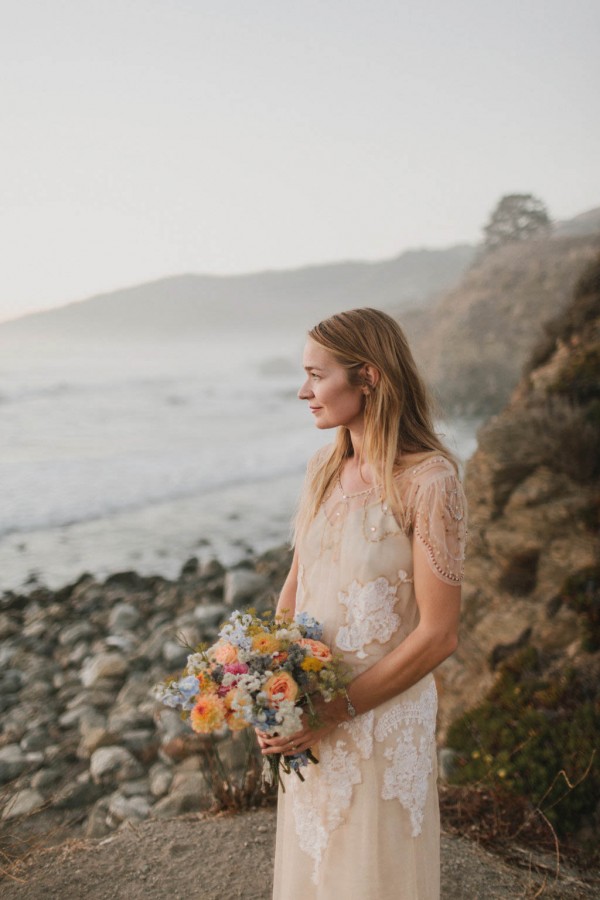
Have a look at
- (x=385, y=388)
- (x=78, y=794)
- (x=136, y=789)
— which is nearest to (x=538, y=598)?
(x=136, y=789)

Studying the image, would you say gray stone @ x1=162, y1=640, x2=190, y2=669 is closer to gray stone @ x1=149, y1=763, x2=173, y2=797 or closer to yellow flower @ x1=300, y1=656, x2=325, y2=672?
gray stone @ x1=149, y1=763, x2=173, y2=797

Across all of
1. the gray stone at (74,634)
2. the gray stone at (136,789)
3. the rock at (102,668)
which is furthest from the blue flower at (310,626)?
the gray stone at (74,634)

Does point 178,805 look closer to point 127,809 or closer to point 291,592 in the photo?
point 127,809

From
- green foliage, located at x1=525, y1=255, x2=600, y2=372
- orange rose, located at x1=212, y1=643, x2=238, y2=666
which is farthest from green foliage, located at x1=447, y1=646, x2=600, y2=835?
green foliage, located at x1=525, y1=255, x2=600, y2=372

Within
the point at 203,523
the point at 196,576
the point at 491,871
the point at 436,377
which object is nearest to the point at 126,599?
the point at 196,576

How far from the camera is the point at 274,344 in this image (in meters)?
63.6

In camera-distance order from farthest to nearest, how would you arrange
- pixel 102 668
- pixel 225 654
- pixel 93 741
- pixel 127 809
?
pixel 102 668, pixel 93 741, pixel 127 809, pixel 225 654

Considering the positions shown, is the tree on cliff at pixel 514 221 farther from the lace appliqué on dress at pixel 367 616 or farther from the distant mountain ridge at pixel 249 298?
the lace appliqué on dress at pixel 367 616

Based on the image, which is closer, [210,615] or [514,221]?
[210,615]

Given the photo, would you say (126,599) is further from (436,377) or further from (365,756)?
(436,377)

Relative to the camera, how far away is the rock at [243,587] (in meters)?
10.1

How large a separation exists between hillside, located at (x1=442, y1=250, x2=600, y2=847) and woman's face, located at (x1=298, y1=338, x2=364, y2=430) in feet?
10.1

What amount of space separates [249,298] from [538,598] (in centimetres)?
6487

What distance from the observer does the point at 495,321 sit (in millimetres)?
39312
